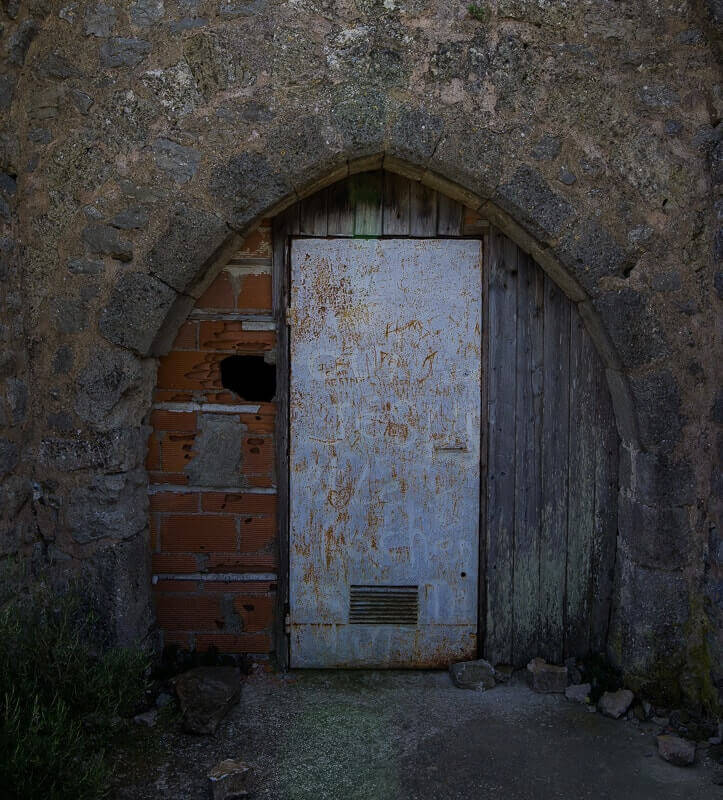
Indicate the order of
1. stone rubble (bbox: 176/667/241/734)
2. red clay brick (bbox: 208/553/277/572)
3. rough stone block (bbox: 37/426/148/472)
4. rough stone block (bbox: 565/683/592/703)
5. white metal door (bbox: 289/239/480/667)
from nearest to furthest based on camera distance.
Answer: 1. stone rubble (bbox: 176/667/241/734)
2. rough stone block (bbox: 37/426/148/472)
3. rough stone block (bbox: 565/683/592/703)
4. white metal door (bbox: 289/239/480/667)
5. red clay brick (bbox: 208/553/277/572)

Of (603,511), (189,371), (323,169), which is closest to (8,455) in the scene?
(189,371)

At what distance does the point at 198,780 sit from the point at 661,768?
183 centimetres

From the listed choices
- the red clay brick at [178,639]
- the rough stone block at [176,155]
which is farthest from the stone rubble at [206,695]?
the rough stone block at [176,155]

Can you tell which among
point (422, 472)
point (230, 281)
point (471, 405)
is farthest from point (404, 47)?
point (422, 472)

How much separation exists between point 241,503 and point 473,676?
1391 mm

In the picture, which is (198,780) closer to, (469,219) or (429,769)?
(429,769)

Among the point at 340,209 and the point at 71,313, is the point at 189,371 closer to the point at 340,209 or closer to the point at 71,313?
the point at 71,313

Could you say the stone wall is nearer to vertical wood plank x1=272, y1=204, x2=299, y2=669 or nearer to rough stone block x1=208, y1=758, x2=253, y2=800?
vertical wood plank x1=272, y1=204, x2=299, y2=669

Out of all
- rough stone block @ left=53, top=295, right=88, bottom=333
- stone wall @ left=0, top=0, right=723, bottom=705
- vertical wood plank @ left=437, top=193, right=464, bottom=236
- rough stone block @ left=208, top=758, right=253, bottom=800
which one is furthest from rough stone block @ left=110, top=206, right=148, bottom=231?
rough stone block @ left=208, top=758, right=253, bottom=800

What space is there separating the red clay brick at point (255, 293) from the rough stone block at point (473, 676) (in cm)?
197

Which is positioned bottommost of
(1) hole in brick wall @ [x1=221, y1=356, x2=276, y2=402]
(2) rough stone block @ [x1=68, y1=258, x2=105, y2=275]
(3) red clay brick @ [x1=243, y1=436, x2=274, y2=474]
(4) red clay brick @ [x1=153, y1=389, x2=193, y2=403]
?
(3) red clay brick @ [x1=243, y1=436, x2=274, y2=474]

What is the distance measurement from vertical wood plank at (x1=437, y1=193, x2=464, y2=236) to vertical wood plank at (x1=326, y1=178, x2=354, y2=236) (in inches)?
16.3

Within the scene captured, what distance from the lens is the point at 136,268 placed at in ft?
10.4

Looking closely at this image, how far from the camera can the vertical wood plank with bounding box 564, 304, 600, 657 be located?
11.5 ft
